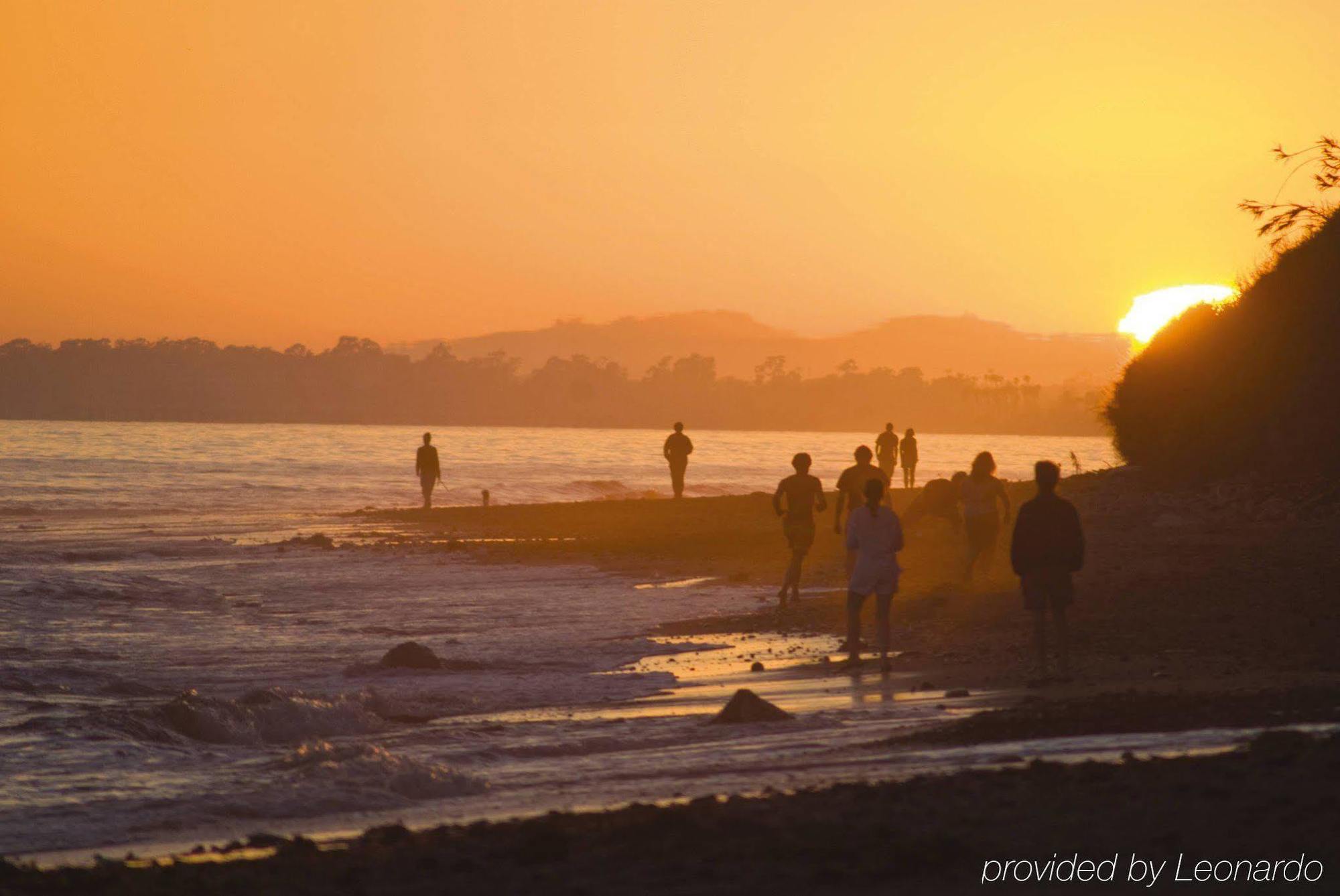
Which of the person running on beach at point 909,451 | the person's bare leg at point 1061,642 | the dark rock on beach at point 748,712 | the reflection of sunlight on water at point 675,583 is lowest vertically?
the reflection of sunlight on water at point 675,583

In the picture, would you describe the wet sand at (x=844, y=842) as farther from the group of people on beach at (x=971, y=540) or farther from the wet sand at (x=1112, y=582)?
the group of people on beach at (x=971, y=540)

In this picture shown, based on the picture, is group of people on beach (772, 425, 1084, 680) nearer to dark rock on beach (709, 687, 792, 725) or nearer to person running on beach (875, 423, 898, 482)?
dark rock on beach (709, 687, 792, 725)

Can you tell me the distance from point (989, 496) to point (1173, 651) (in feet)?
14.1

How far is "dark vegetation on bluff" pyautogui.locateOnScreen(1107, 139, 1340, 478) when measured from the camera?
71.5ft

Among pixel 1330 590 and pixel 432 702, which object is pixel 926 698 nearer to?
pixel 432 702

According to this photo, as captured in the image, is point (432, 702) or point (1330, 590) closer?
point (432, 702)

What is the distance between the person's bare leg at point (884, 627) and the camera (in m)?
11.8

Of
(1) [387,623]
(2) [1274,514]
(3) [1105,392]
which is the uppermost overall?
(3) [1105,392]

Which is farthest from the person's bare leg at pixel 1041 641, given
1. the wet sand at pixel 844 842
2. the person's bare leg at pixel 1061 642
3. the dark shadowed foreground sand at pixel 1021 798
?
the wet sand at pixel 844 842

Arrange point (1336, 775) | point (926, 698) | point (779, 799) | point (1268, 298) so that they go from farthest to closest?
1. point (1268, 298)
2. point (926, 698)
3. point (779, 799)
4. point (1336, 775)

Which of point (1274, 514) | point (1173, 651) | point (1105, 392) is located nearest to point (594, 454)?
point (1105, 392)

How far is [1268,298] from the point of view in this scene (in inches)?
932

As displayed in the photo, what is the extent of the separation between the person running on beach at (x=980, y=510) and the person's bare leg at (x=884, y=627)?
373 centimetres

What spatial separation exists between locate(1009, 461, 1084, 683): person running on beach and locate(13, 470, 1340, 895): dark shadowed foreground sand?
412mm
